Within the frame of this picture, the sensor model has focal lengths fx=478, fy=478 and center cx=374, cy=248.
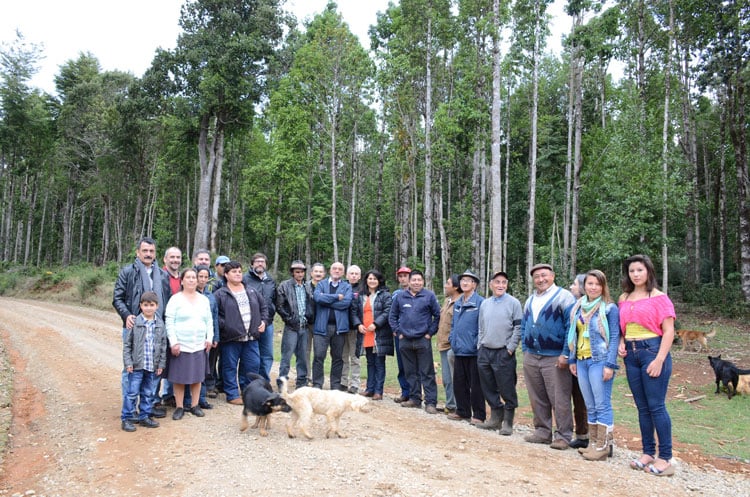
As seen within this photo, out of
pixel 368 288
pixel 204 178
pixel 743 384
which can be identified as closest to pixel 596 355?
pixel 368 288

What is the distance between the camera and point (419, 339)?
22.3 feet

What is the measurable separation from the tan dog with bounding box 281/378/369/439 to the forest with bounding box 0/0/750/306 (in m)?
8.02

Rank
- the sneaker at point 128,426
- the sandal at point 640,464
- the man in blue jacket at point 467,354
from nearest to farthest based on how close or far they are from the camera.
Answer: the sandal at point 640,464, the sneaker at point 128,426, the man in blue jacket at point 467,354

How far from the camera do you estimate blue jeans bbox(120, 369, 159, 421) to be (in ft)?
17.7

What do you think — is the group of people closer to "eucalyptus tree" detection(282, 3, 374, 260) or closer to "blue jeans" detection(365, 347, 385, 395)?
"blue jeans" detection(365, 347, 385, 395)

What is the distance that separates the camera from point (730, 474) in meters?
5.00

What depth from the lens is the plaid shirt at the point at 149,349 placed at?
543cm

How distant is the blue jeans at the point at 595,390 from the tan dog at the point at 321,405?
2288 mm

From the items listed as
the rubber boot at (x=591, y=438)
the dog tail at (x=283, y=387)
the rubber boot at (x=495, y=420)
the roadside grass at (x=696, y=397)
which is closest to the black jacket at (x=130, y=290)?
the dog tail at (x=283, y=387)

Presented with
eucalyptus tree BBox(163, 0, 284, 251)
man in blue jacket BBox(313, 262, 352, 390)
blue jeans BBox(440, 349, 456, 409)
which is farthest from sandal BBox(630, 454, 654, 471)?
eucalyptus tree BBox(163, 0, 284, 251)

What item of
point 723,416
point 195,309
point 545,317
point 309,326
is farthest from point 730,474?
point 195,309

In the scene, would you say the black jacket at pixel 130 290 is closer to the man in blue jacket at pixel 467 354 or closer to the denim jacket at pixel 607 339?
the man in blue jacket at pixel 467 354

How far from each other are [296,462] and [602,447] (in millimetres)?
3053

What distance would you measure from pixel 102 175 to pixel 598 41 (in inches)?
1178
